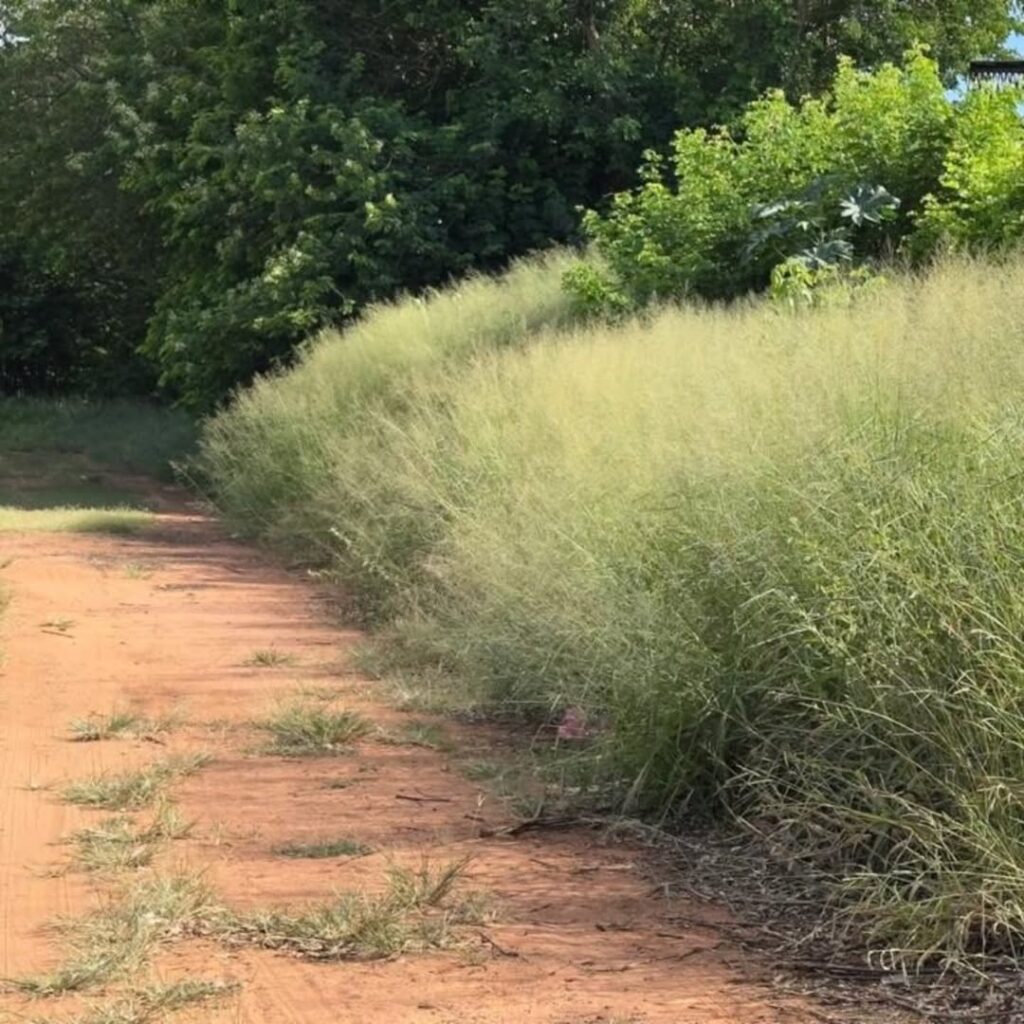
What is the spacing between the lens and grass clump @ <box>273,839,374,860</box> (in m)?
4.73

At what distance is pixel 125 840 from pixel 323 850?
63cm

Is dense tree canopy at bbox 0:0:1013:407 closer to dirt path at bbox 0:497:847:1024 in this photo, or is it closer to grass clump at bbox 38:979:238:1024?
dirt path at bbox 0:497:847:1024

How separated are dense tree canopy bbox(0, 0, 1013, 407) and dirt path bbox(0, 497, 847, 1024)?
997 cm

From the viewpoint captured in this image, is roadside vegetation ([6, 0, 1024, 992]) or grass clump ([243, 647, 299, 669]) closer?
roadside vegetation ([6, 0, 1024, 992])

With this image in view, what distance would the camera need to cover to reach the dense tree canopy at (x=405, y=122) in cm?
1788

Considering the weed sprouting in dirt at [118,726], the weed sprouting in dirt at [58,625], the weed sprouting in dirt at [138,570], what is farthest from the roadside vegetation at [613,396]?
the weed sprouting in dirt at [58,625]

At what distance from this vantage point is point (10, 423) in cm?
2783

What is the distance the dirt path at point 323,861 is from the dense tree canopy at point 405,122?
393 inches

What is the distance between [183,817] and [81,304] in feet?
99.7

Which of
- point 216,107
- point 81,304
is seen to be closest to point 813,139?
point 216,107

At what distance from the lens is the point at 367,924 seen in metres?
3.95

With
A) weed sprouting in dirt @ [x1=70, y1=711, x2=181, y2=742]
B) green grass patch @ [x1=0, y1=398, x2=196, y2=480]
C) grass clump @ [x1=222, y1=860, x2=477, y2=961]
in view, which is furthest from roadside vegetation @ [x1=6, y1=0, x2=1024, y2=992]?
weed sprouting in dirt @ [x1=70, y1=711, x2=181, y2=742]

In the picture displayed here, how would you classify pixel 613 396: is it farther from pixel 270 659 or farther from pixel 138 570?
pixel 138 570

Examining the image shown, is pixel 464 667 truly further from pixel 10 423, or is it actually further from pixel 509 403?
pixel 10 423
